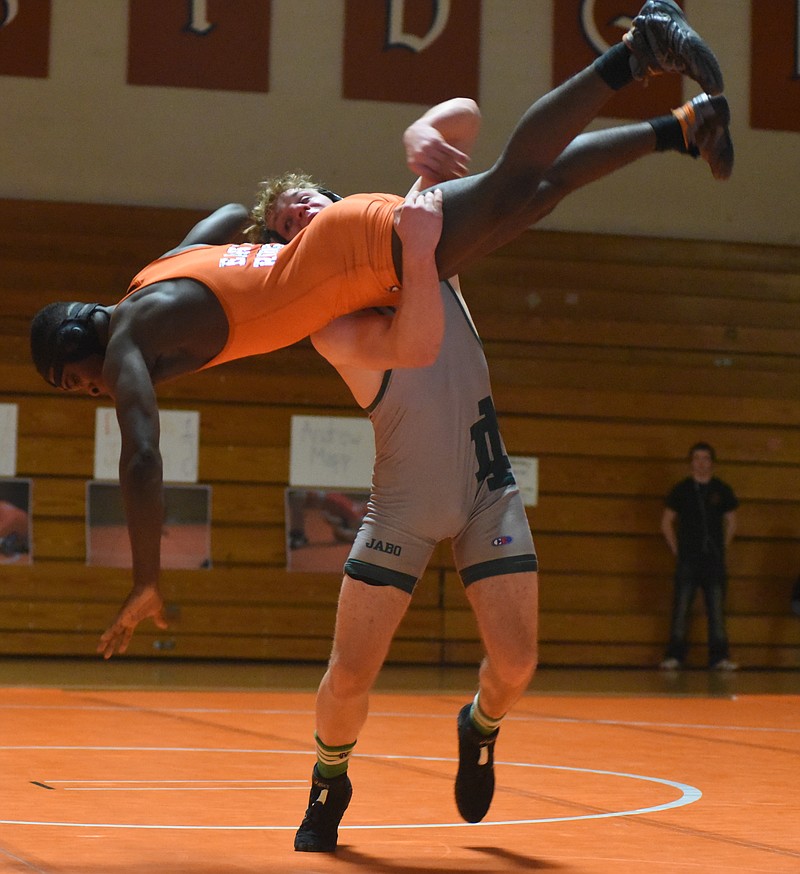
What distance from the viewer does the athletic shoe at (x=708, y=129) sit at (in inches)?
133

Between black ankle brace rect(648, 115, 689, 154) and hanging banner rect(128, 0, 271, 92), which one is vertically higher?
hanging banner rect(128, 0, 271, 92)

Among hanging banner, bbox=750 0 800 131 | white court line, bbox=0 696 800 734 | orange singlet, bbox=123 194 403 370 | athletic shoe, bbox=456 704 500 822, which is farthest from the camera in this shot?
hanging banner, bbox=750 0 800 131

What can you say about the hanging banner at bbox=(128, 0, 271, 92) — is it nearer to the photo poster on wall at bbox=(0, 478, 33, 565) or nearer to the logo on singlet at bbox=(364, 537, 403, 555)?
the photo poster on wall at bbox=(0, 478, 33, 565)

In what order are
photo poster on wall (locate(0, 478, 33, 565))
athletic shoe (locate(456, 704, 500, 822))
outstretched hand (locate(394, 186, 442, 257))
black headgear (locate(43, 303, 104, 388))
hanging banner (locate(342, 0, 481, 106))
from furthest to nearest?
hanging banner (locate(342, 0, 481, 106)) < photo poster on wall (locate(0, 478, 33, 565)) < athletic shoe (locate(456, 704, 500, 822)) < black headgear (locate(43, 303, 104, 388)) < outstretched hand (locate(394, 186, 442, 257))

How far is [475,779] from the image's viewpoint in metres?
3.75

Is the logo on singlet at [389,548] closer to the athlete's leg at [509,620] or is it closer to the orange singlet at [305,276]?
the athlete's leg at [509,620]

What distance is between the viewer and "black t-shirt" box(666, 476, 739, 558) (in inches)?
394

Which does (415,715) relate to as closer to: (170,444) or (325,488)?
(325,488)

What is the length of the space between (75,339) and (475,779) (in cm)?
159

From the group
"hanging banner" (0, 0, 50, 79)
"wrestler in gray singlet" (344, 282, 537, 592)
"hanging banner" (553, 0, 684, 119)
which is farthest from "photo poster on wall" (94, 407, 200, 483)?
"wrestler in gray singlet" (344, 282, 537, 592)

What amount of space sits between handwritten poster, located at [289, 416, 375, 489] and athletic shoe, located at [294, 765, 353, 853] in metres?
6.59

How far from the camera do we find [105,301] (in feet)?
32.6

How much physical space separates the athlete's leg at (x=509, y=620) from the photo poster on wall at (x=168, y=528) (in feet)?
21.6

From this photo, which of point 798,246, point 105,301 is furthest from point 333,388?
point 798,246
